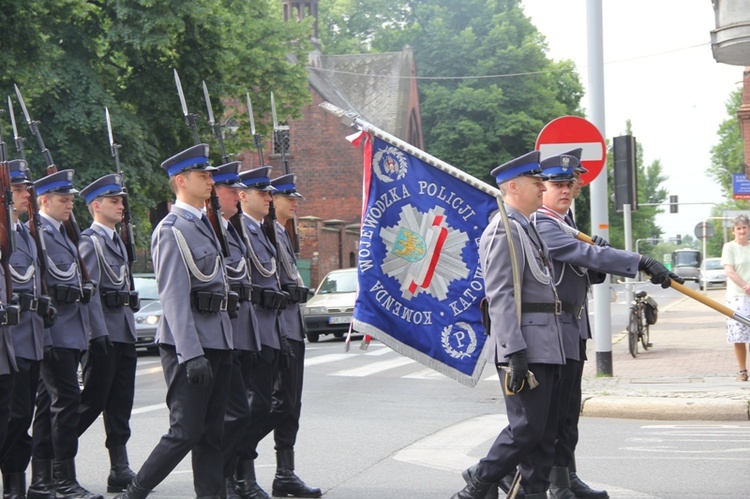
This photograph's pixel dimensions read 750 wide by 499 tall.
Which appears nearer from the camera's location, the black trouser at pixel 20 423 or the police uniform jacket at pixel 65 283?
the black trouser at pixel 20 423

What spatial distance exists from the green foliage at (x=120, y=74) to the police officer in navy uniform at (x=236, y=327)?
1784 cm

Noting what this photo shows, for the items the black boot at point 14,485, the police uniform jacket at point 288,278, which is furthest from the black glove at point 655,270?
the black boot at point 14,485

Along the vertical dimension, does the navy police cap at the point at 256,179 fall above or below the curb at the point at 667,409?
above

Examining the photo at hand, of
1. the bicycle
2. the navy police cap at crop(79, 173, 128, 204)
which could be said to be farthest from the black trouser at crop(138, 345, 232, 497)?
the bicycle

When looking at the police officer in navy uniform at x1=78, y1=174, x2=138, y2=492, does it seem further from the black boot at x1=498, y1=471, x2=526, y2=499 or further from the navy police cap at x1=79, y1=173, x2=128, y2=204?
the black boot at x1=498, y1=471, x2=526, y2=499

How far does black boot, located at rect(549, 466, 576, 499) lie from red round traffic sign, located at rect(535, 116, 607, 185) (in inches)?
235

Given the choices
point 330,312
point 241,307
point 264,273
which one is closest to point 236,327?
point 241,307

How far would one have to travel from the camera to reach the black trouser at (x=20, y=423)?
23.5ft

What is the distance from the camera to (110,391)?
8.20 meters

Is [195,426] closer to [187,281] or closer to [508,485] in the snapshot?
[187,281]

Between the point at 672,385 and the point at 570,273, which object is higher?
the point at 570,273

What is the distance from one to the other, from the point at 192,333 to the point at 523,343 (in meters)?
1.74

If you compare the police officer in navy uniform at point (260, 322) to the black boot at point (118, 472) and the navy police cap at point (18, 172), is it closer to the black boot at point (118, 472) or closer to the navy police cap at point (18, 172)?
the black boot at point (118, 472)

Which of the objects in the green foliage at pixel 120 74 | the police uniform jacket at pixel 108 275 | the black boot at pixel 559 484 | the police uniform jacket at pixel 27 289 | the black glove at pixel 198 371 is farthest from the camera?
the green foliage at pixel 120 74
